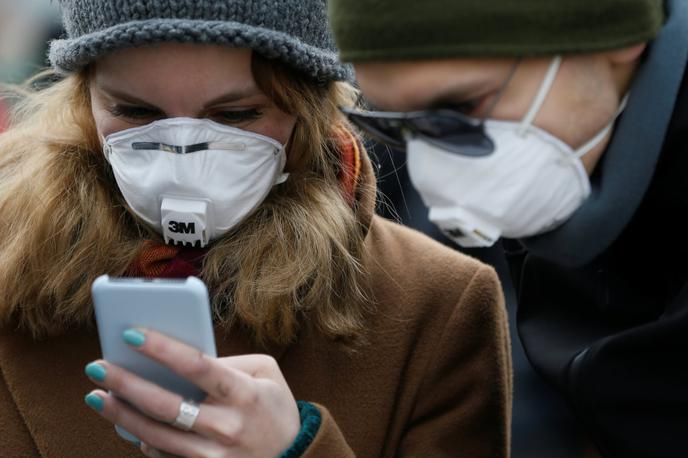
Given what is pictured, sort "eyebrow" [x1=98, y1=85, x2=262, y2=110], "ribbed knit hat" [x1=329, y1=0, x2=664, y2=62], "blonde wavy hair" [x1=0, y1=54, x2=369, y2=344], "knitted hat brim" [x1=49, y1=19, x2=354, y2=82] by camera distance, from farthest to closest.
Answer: "blonde wavy hair" [x1=0, y1=54, x2=369, y2=344]
"eyebrow" [x1=98, y1=85, x2=262, y2=110]
"knitted hat brim" [x1=49, y1=19, x2=354, y2=82]
"ribbed knit hat" [x1=329, y1=0, x2=664, y2=62]

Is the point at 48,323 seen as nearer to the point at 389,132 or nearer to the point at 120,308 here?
the point at 120,308

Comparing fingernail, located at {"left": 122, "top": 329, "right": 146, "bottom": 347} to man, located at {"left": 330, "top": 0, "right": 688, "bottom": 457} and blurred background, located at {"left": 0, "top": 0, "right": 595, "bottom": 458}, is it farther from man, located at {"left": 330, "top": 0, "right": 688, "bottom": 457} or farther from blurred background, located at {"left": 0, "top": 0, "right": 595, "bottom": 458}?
blurred background, located at {"left": 0, "top": 0, "right": 595, "bottom": 458}

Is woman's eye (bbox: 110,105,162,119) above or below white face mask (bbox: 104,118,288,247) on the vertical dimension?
above

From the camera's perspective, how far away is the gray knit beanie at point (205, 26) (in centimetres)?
239

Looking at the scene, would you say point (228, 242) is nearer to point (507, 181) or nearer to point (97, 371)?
point (97, 371)

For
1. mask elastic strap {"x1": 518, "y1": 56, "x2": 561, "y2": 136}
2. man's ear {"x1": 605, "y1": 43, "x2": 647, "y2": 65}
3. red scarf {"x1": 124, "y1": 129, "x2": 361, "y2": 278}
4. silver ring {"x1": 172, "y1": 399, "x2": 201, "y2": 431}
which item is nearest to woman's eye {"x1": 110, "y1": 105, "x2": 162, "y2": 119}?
red scarf {"x1": 124, "y1": 129, "x2": 361, "y2": 278}

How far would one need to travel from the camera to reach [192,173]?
97.4 inches

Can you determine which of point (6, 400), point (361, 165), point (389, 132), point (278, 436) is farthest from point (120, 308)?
point (361, 165)

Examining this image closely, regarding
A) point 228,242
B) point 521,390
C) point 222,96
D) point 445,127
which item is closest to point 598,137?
point 445,127

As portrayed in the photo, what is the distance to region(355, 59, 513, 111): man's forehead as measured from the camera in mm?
1993

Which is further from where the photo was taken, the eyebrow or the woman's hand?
the eyebrow

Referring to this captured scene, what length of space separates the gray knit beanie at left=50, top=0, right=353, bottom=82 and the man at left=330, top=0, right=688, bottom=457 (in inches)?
12.5

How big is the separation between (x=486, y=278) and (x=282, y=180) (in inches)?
23.3

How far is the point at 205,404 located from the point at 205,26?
836mm
